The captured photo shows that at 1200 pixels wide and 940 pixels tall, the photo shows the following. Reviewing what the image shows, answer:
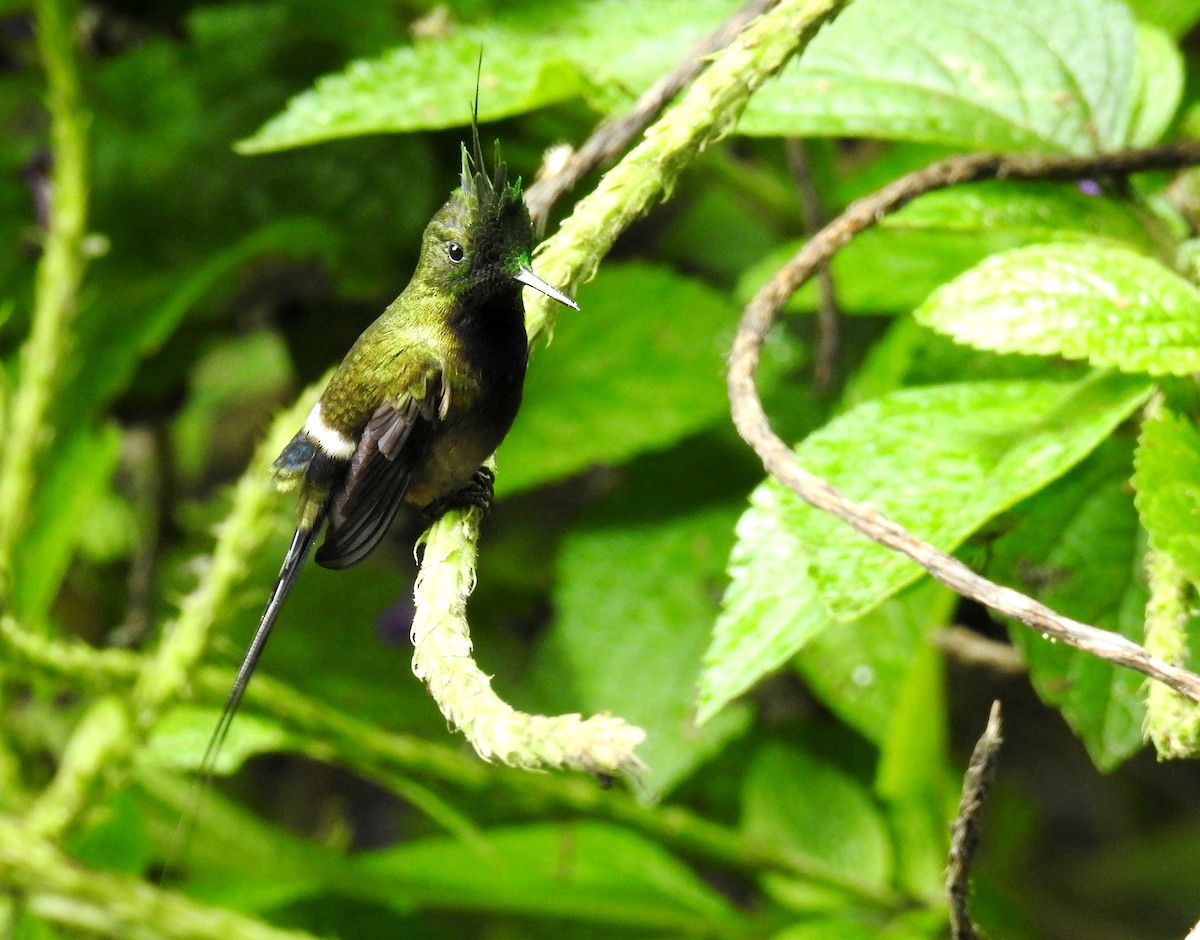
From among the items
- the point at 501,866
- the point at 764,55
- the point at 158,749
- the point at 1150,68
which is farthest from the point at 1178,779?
the point at 764,55

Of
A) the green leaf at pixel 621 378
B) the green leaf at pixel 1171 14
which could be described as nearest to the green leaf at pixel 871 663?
the green leaf at pixel 621 378

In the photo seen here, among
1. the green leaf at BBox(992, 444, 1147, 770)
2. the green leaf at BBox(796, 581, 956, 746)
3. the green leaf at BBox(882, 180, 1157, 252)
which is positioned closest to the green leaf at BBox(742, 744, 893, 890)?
the green leaf at BBox(796, 581, 956, 746)

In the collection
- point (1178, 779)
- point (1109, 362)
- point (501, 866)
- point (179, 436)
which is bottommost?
point (1178, 779)

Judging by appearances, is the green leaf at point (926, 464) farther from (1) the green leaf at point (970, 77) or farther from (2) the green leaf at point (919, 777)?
(2) the green leaf at point (919, 777)

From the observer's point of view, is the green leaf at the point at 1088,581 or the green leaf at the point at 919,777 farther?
the green leaf at the point at 919,777

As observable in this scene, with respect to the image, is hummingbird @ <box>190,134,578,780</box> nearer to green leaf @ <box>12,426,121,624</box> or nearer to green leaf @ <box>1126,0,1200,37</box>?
green leaf @ <box>12,426,121,624</box>

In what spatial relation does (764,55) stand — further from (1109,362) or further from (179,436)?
(179,436)

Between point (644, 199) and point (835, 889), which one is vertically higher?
point (644, 199)

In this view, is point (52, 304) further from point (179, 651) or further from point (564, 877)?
point (564, 877)
